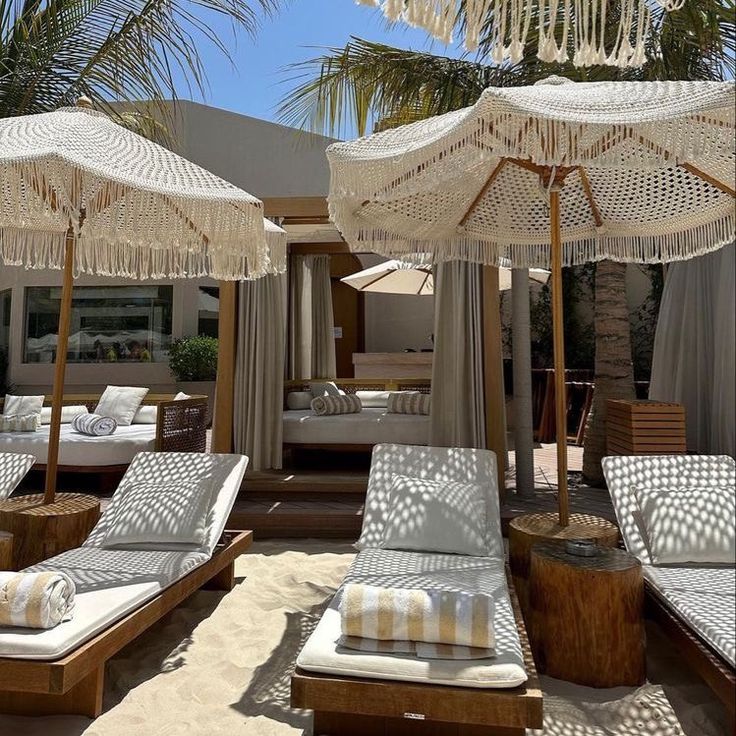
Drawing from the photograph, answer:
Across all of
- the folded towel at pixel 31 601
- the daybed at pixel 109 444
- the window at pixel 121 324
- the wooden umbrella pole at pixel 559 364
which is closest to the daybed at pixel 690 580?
the wooden umbrella pole at pixel 559 364

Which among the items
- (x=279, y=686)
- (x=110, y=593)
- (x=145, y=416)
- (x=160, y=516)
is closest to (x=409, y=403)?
(x=145, y=416)

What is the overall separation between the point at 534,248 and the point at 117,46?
16.7 ft

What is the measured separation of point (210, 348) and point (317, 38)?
654 centimetres

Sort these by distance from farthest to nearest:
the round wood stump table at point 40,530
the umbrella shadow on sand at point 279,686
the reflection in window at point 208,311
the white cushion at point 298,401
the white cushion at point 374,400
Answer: the reflection in window at point 208,311
the white cushion at point 374,400
the white cushion at point 298,401
the round wood stump table at point 40,530
the umbrella shadow on sand at point 279,686

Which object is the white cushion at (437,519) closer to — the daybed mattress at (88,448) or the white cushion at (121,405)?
the daybed mattress at (88,448)

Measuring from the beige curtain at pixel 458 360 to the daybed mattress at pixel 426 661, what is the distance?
8.45 ft

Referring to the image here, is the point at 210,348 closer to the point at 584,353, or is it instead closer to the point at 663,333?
the point at 584,353

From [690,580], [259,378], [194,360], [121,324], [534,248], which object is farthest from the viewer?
[121,324]

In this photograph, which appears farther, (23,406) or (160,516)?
(23,406)

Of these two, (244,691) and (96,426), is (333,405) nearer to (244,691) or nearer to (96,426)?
(96,426)

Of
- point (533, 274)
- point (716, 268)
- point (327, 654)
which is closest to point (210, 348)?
point (533, 274)

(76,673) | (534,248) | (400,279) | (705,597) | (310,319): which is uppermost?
(400,279)

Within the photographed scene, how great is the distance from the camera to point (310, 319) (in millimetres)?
Answer: 8562

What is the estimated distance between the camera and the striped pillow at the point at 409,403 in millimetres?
6402
